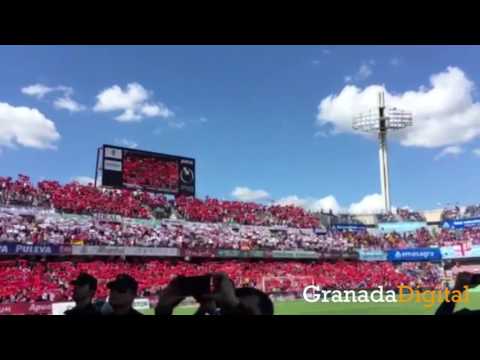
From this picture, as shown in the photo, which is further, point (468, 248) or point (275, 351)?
point (468, 248)

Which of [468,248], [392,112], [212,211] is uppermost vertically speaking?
[392,112]

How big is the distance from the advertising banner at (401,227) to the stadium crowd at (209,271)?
5722 mm

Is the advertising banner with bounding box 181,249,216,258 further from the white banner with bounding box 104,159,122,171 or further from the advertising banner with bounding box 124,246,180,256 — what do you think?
the white banner with bounding box 104,159,122,171

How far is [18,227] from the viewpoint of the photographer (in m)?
17.4

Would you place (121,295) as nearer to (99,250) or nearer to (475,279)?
(475,279)

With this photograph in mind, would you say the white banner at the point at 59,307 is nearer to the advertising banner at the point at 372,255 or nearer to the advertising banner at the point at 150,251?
the advertising banner at the point at 150,251

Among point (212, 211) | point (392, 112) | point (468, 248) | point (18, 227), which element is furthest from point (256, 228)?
point (392, 112)

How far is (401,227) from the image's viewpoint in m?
32.1

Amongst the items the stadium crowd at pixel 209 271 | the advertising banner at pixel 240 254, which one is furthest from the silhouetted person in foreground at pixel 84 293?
the advertising banner at pixel 240 254

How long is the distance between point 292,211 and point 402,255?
19.9ft

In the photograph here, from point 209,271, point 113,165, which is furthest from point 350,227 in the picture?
point 113,165

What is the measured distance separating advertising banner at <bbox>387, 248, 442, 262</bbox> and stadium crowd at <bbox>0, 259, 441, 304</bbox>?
1.98ft

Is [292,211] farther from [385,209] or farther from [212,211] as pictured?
[385,209]

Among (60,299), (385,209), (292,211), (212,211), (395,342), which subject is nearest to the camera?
(395,342)
